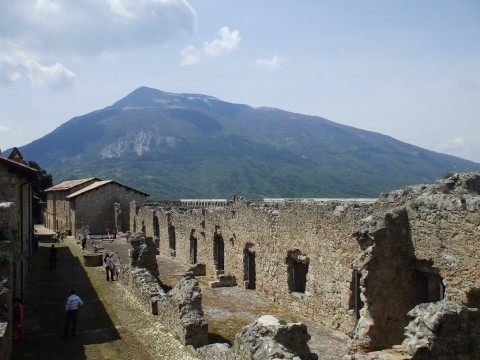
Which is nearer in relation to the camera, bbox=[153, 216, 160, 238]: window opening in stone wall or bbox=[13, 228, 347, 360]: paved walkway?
bbox=[13, 228, 347, 360]: paved walkway

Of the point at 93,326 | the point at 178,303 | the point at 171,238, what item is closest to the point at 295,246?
the point at 178,303

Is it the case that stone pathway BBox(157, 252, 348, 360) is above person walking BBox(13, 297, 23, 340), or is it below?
below

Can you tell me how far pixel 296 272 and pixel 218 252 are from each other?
8890 mm

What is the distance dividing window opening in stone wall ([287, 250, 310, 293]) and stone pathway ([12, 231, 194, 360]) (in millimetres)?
5754

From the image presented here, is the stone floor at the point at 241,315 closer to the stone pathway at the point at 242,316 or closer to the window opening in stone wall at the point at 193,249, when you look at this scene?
the stone pathway at the point at 242,316

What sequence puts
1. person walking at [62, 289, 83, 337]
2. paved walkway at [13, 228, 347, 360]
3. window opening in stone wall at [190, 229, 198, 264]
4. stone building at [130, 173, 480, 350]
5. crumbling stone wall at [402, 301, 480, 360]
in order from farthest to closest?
window opening in stone wall at [190, 229, 198, 264], person walking at [62, 289, 83, 337], paved walkway at [13, 228, 347, 360], stone building at [130, 173, 480, 350], crumbling stone wall at [402, 301, 480, 360]

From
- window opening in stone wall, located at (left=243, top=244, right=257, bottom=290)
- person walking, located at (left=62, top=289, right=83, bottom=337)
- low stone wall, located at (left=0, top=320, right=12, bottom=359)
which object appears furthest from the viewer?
window opening in stone wall, located at (left=243, top=244, right=257, bottom=290)

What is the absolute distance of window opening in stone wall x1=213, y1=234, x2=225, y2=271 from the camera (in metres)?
28.2

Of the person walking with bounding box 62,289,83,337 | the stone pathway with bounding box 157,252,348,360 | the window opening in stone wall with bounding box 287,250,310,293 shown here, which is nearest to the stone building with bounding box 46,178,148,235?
the stone pathway with bounding box 157,252,348,360

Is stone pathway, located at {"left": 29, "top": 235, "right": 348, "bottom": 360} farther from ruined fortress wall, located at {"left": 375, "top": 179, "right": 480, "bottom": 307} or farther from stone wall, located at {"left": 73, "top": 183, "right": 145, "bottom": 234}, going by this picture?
stone wall, located at {"left": 73, "top": 183, "right": 145, "bottom": 234}

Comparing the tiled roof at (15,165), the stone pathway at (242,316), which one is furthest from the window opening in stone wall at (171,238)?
the tiled roof at (15,165)

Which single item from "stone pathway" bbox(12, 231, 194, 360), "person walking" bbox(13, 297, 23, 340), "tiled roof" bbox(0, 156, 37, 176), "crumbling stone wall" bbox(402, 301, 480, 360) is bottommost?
"stone pathway" bbox(12, 231, 194, 360)

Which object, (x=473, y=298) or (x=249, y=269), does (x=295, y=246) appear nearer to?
(x=249, y=269)

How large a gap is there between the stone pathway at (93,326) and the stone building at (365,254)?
5539 mm
